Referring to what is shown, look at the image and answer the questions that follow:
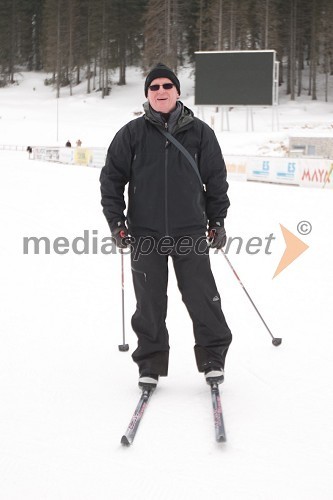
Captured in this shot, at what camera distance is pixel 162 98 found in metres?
3.10

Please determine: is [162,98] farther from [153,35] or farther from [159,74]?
[153,35]

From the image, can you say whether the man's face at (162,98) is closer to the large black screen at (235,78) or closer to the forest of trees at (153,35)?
the large black screen at (235,78)

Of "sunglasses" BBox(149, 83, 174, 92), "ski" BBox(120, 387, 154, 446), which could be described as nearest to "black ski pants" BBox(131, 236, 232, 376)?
"ski" BBox(120, 387, 154, 446)

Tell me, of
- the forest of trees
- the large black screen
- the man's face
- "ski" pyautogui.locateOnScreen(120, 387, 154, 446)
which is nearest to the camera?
"ski" pyautogui.locateOnScreen(120, 387, 154, 446)

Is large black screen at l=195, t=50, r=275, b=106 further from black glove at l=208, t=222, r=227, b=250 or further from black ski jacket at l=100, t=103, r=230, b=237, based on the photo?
black ski jacket at l=100, t=103, r=230, b=237

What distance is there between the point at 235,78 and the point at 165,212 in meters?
31.7

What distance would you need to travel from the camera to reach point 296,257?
770 cm

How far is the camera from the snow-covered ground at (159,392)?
2.46 m

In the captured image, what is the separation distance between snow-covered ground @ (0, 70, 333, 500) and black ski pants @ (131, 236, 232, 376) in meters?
0.22

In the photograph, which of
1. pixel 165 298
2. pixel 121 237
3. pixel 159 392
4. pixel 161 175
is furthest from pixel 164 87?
pixel 159 392

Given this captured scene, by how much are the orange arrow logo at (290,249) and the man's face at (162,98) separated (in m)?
3.89

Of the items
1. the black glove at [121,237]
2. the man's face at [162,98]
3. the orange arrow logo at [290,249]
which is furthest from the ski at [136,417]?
the orange arrow logo at [290,249]

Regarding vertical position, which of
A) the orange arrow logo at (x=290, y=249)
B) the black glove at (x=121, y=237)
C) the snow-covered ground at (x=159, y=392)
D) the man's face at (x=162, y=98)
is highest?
the man's face at (x=162, y=98)

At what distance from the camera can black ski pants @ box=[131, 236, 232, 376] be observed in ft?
10.6
